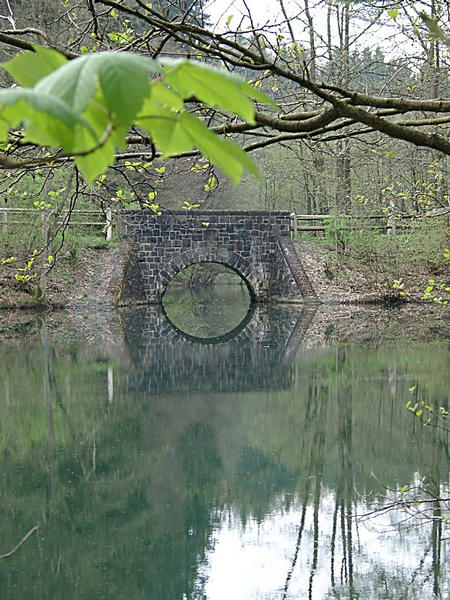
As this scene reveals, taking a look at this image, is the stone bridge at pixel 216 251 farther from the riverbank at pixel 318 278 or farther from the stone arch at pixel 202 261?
the riverbank at pixel 318 278

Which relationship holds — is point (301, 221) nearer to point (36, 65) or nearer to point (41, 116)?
point (36, 65)

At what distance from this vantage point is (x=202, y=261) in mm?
20453

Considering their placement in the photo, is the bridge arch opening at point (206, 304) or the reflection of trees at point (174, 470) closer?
the reflection of trees at point (174, 470)

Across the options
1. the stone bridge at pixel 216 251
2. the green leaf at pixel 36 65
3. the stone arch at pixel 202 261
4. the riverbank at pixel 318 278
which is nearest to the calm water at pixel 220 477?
the green leaf at pixel 36 65

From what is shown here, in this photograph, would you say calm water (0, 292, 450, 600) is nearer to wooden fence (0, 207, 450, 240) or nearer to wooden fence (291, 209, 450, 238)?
wooden fence (0, 207, 450, 240)

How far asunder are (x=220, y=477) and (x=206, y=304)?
54.7 feet

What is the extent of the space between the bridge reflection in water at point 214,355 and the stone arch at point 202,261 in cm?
325

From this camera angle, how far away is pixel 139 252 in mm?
20188

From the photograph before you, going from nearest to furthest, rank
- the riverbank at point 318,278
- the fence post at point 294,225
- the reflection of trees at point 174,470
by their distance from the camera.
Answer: the reflection of trees at point 174,470 → the riverbank at point 318,278 → the fence post at point 294,225

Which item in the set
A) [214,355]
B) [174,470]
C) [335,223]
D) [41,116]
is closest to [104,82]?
[41,116]

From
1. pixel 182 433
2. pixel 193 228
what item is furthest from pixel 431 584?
pixel 193 228

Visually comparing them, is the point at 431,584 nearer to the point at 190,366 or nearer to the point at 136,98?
the point at 136,98

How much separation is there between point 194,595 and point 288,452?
2615 millimetres

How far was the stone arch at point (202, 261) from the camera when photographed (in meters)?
20.3
